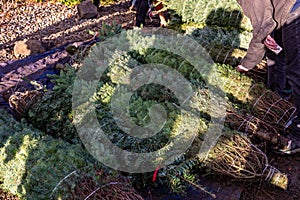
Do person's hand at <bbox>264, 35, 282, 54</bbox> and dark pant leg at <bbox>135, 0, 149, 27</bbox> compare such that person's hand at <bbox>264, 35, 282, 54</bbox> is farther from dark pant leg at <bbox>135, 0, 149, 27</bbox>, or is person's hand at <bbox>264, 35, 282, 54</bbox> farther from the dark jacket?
dark pant leg at <bbox>135, 0, 149, 27</bbox>

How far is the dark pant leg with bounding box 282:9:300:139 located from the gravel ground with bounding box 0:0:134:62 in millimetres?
4057

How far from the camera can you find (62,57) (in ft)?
18.1

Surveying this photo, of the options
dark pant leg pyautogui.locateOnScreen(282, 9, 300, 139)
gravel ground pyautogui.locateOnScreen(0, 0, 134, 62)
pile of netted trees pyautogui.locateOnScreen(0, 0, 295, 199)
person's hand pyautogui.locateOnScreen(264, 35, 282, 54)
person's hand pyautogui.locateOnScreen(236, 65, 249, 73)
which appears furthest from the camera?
gravel ground pyautogui.locateOnScreen(0, 0, 134, 62)

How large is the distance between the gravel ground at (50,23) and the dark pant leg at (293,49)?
13.3 feet

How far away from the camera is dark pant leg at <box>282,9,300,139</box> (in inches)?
133

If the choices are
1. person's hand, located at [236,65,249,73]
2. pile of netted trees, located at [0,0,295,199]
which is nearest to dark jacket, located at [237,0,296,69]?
person's hand, located at [236,65,249,73]

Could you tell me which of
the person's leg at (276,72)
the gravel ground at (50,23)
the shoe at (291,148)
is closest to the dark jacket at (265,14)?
the person's leg at (276,72)

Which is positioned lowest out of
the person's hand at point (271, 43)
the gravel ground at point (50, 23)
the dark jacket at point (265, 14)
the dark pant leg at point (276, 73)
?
the gravel ground at point (50, 23)

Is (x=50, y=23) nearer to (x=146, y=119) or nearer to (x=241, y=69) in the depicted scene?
(x=241, y=69)

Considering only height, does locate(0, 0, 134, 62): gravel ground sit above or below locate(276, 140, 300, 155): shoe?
below

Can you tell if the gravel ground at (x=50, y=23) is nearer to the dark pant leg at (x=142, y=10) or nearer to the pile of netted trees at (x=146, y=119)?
the dark pant leg at (x=142, y=10)

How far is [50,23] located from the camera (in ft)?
24.9

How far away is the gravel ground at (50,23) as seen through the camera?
6.79 meters

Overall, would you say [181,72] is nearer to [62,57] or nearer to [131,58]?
[131,58]
